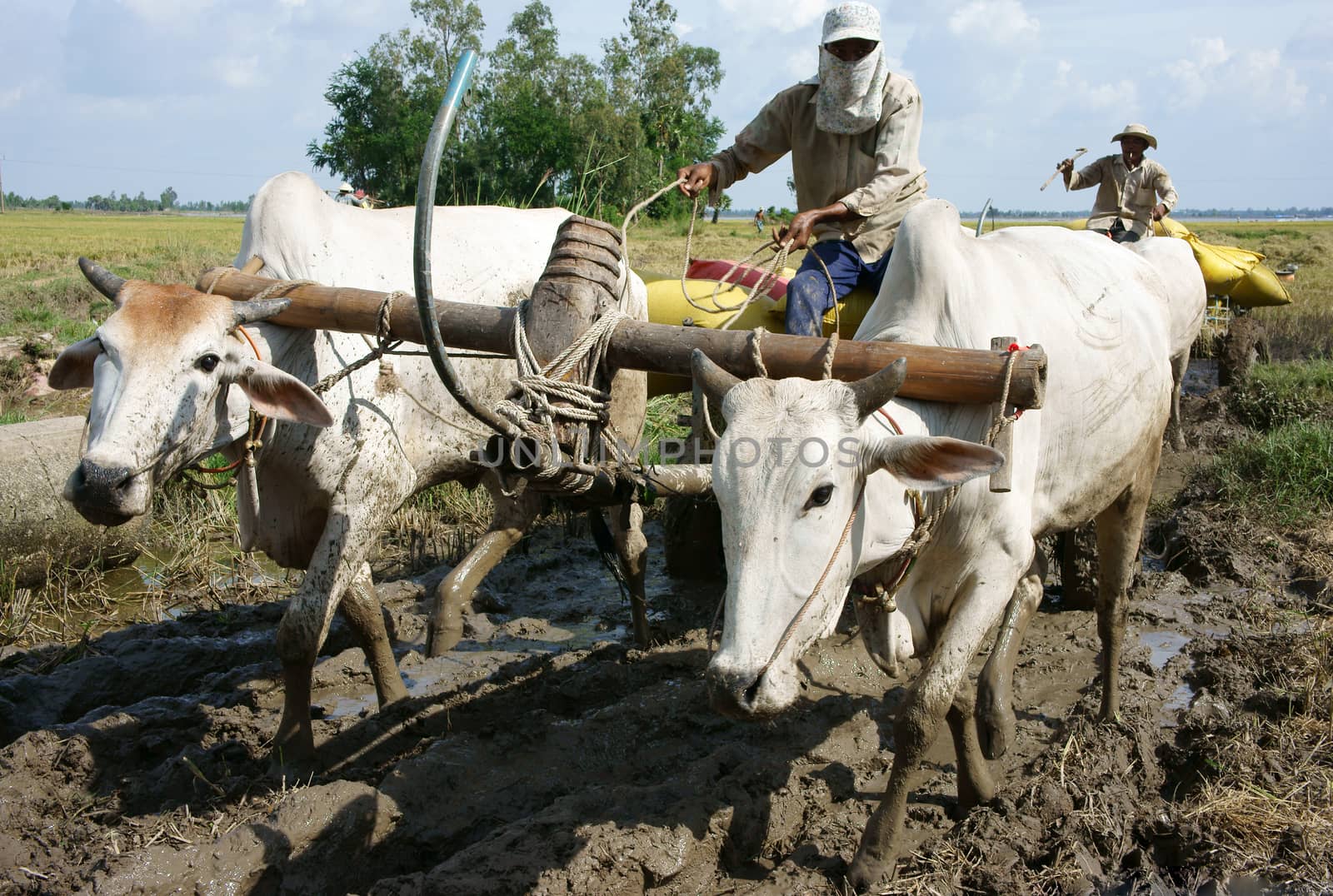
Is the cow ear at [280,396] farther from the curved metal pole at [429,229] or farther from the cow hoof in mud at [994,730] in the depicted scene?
the cow hoof in mud at [994,730]

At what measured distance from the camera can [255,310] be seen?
11.4 ft

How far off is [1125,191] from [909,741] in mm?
8000

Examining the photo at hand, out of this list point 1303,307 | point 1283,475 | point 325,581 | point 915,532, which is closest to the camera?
point 915,532

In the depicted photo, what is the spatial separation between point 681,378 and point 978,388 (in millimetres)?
2646

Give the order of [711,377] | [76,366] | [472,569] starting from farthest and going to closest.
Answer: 1. [472,569]
2. [76,366]
3. [711,377]

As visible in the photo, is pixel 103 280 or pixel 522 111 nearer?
pixel 103 280

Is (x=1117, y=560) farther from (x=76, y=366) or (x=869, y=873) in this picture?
(x=76, y=366)

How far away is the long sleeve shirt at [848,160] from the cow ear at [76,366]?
95.2 inches

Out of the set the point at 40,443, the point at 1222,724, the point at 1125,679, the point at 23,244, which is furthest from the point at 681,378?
the point at 23,244

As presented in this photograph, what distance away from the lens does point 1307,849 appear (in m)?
3.05

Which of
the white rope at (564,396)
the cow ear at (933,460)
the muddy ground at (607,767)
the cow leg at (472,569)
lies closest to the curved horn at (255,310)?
the white rope at (564,396)

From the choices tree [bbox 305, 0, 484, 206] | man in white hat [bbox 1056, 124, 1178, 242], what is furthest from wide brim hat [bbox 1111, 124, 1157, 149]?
tree [bbox 305, 0, 484, 206]

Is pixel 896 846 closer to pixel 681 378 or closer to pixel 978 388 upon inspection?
pixel 978 388

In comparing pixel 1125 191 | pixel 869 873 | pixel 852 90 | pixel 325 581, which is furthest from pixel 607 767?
pixel 1125 191
